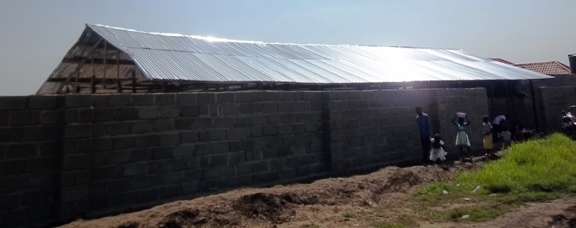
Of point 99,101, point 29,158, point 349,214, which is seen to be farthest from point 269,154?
point 29,158

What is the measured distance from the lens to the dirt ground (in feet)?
16.9

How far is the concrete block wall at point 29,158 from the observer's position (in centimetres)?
481

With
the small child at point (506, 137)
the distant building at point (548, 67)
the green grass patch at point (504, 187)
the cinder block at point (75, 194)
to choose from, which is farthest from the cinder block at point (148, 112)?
the distant building at point (548, 67)

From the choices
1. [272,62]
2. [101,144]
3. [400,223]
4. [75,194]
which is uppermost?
[272,62]

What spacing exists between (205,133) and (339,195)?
2.06 metres

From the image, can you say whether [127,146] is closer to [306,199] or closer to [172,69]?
[306,199]

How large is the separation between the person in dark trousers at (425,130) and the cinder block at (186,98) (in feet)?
16.5

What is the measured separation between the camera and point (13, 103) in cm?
489

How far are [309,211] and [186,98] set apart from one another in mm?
2157

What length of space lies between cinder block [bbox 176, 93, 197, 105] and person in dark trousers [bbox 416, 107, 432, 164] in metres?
5.03

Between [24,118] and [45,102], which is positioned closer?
[24,118]

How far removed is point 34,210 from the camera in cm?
498

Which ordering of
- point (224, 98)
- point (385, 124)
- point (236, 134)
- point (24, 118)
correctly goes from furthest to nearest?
1. point (385, 124)
2. point (236, 134)
3. point (224, 98)
4. point (24, 118)

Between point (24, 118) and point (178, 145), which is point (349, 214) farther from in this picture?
point (24, 118)
